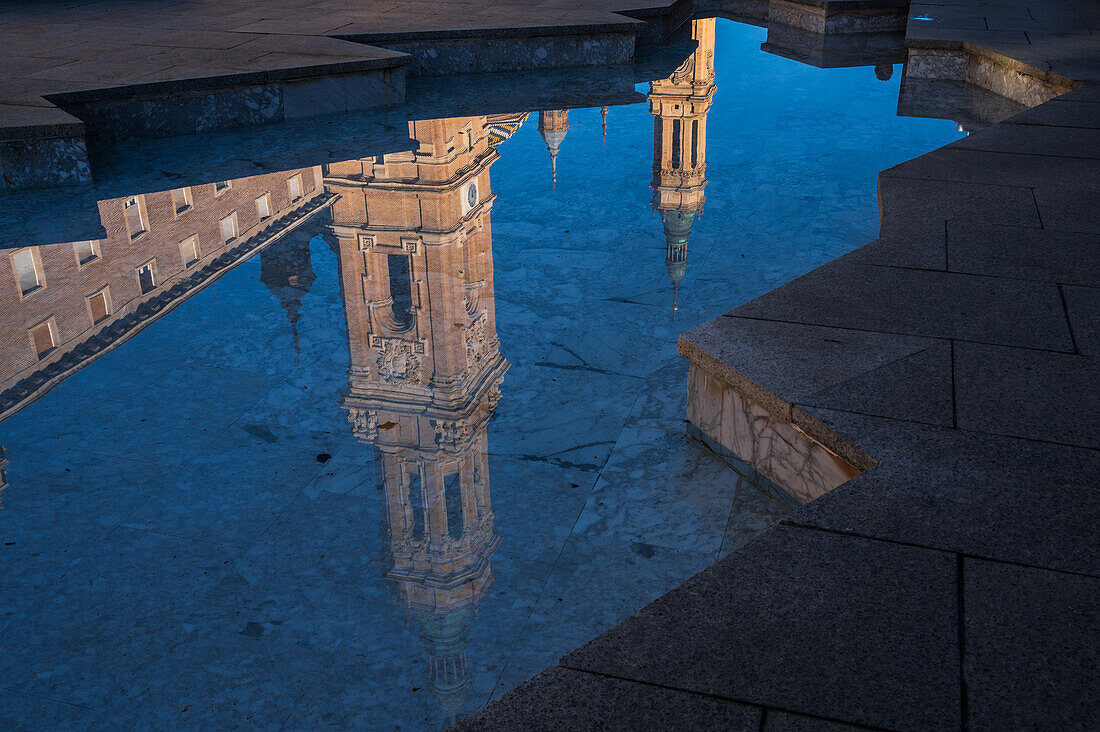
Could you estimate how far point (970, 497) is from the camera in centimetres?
432

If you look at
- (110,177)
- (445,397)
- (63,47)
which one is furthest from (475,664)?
(63,47)

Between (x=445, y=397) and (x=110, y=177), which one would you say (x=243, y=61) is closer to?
(x=110, y=177)

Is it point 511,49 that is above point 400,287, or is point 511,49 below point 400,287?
above

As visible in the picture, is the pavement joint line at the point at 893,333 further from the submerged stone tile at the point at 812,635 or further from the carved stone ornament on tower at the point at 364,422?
the carved stone ornament on tower at the point at 364,422

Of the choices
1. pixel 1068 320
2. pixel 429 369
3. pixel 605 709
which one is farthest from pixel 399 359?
pixel 1068 320

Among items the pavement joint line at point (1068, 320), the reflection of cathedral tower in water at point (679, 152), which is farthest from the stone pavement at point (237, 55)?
the pavement joint line at point (1068, 320)

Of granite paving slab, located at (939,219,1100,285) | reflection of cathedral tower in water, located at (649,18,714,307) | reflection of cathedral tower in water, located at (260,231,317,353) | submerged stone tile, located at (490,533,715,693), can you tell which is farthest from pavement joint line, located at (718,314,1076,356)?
reflection of cathedral tower in water, located at (260,231,317,353)

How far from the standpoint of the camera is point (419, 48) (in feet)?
46.8

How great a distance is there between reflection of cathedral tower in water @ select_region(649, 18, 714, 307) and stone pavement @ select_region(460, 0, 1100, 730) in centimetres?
164

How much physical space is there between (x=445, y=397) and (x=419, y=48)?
9.92 m

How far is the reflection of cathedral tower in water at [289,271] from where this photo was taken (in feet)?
23.9

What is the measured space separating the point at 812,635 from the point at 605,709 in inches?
33.4

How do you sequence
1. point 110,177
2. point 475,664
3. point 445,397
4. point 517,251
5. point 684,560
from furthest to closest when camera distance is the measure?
point 110,177 → point 517,251 → point 445,397 → point 684,560 → point 475,664

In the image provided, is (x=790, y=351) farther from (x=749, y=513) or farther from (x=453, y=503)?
(x=453, y=503)
